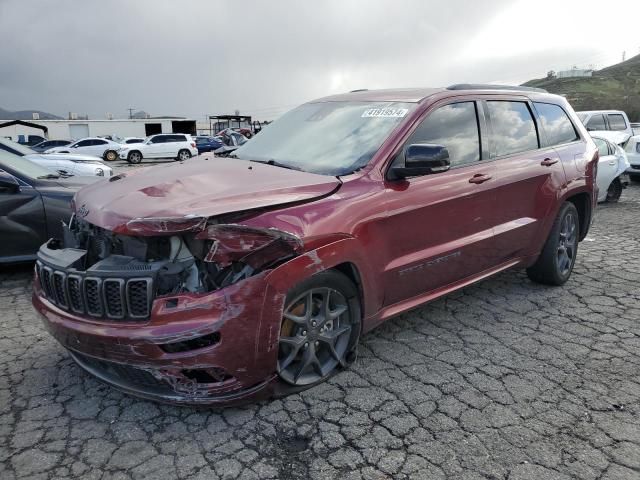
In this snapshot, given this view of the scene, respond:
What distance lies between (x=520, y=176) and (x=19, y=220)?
463cm

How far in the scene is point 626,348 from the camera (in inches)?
144

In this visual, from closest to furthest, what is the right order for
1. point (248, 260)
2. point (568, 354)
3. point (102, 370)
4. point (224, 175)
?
1. point (248, 260)
2. point (102, 370)
3. point (224, 175)
4. point (568, 354)

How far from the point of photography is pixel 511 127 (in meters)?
4.26

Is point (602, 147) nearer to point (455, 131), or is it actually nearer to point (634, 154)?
point (634, 154)

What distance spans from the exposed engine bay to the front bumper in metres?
0.08

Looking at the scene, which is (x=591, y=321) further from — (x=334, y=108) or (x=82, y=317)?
(x=82, y=317)

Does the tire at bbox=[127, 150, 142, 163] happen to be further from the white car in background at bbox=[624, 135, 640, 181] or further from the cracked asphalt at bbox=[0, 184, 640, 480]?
the cracked asphalt at bbox=[0, 184, 640, 480]

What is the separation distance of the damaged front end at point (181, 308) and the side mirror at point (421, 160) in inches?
37.1

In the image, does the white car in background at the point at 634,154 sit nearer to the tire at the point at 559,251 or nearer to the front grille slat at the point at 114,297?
the tire at the point at 559,251

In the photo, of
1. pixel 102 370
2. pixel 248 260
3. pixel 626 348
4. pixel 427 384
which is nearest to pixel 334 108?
pixel 248 260

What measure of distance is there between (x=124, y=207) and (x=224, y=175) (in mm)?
667

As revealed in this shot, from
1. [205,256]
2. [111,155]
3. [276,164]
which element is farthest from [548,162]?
[111,155]

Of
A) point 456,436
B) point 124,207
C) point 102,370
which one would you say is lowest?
point 456,436

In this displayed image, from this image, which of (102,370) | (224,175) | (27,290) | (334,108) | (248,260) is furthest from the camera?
(27,290)
